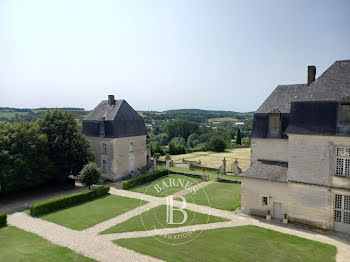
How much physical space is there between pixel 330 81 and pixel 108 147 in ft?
72.4

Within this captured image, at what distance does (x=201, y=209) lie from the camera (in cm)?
1972

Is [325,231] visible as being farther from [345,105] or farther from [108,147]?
[108,147]

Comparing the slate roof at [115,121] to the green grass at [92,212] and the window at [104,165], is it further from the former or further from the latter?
the green grass at [92,212]

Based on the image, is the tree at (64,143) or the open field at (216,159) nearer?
the tree at (64,143)

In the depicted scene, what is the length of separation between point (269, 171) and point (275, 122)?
4251mm

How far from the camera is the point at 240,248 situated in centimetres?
1370

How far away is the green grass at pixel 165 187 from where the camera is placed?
80.7 feet

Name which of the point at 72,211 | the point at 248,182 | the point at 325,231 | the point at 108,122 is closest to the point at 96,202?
the point at 72,211

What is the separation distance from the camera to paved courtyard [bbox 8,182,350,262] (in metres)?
13.3

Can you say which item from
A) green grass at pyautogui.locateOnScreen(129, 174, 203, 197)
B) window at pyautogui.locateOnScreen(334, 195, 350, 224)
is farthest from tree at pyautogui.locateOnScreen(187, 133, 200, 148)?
window at pyautogui.locateOnScreen(334, 195, 350, 224)

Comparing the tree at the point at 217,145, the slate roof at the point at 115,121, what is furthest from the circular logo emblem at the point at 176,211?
the tree at the point at 217,145

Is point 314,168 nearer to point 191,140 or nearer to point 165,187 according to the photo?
point 165,187

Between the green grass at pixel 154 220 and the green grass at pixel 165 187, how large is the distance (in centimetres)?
518

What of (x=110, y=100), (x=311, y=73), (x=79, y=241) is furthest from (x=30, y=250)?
(x=311, y=73)
